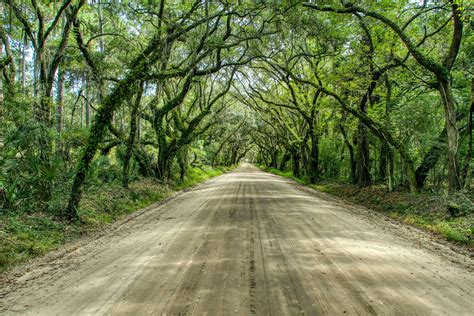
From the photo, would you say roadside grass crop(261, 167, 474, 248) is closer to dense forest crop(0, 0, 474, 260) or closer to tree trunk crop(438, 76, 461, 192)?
tree trunk crop(438, 76, 461, 192)

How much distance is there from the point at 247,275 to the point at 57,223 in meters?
5.27

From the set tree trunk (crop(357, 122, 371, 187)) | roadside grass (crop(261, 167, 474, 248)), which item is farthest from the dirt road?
tree trunk (crop(357, 122, 371, 187))

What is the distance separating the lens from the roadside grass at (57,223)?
584 centimetres

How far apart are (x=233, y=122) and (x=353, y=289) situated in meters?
33.5

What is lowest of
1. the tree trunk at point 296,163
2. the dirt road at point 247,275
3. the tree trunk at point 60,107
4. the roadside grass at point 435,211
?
the dirt road at point 247,275

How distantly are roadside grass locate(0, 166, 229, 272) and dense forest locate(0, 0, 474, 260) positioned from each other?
1.25 ft

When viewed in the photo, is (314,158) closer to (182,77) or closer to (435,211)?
(182,77)

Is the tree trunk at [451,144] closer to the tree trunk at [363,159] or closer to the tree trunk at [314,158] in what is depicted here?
the tree trunk at [363,159]

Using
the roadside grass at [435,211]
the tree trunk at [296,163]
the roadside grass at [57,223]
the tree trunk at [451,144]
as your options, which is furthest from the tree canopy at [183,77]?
the tree trunk at [296,163]

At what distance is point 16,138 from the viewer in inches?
309

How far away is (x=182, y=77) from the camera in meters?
13.9

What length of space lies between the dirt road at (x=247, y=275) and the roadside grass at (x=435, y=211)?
74 cm

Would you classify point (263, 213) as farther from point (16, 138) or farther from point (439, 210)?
point (16, 138)

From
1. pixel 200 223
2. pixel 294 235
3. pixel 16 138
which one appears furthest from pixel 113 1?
pixel 294 235
